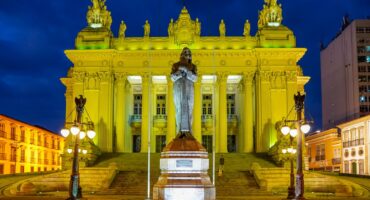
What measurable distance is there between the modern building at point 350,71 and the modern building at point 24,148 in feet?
156

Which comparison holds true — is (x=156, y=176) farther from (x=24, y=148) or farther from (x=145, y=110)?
(x=24, y=148)

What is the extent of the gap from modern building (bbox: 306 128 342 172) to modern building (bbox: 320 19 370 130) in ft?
23.9

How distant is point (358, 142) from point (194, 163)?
51105 millimetres

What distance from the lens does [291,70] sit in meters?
55.4

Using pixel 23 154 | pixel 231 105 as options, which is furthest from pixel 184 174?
pixel 23 154

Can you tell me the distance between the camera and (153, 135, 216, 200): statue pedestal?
1697 cm

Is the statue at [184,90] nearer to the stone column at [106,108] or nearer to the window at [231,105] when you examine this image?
the stone column at [106,108]

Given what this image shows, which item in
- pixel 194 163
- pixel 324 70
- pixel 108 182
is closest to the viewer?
pixel 194 163

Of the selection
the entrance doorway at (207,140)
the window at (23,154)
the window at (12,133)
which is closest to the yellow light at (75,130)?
the entrance doorway at (207,140)

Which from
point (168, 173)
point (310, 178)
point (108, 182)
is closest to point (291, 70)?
point (310, 178)

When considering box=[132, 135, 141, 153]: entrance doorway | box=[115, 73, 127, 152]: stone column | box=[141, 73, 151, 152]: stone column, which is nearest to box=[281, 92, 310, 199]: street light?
box=[141, 73, 151, 152]: stone column

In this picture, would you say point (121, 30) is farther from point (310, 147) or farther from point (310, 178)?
point (310, 147)

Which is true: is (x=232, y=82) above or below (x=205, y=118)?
above

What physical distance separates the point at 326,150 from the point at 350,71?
15.2 meters
